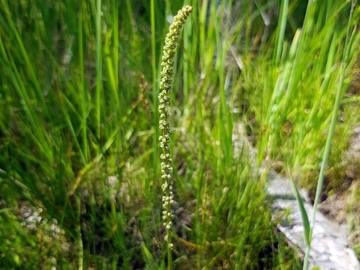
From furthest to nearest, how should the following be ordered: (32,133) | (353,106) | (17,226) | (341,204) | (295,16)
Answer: (295,16)
(353,106)
(341,204)
(32,133)
(17,226)

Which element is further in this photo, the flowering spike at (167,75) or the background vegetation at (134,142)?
the background vegetation at (134,142)

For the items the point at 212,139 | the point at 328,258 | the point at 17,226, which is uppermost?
the point at 212,139

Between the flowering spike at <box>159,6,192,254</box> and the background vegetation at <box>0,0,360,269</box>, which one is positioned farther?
the background vegetation at <box>0,0,360,269</box>

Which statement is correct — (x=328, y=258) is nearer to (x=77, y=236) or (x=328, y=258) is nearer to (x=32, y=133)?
(x=77, y=236)

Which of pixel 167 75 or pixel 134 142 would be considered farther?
pixel 134 142

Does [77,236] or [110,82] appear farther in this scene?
[110,82]

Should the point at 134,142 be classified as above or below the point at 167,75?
below

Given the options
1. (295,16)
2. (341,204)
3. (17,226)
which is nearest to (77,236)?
(17,226)

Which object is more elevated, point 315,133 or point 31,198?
point 315,133
